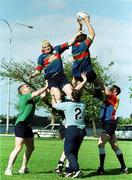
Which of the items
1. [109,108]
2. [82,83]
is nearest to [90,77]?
[82,83]

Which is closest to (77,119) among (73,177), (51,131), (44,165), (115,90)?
(73,177)

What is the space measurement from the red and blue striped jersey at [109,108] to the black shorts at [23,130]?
6.52 ft

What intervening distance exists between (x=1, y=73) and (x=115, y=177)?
161ft

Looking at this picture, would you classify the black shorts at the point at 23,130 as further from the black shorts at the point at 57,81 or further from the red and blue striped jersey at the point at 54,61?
the red and blue striped jersey at the point at 54,61

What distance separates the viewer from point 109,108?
12.8m

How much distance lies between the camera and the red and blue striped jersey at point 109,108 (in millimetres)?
12852

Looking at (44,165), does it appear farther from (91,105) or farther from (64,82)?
(91,105)

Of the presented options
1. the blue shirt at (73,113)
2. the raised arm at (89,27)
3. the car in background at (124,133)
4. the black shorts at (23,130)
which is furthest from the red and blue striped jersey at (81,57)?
the car in background at (124,133)

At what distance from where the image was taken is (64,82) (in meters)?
12.2

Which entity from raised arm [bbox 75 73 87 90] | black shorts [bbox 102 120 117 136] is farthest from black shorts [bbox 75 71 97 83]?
black shorts [bbox 102 120 117 136]

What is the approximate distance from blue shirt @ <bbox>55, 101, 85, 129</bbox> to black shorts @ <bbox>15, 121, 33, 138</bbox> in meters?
1.01

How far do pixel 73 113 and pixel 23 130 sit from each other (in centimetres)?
129

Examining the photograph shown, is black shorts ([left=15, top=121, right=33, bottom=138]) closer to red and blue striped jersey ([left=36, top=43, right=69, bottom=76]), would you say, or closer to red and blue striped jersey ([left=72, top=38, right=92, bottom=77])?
red and blue striped jersey ([left=36, top=43, right=69, bottom=76])

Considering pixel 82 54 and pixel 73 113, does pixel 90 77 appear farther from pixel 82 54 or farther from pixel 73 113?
pixel 73 113
